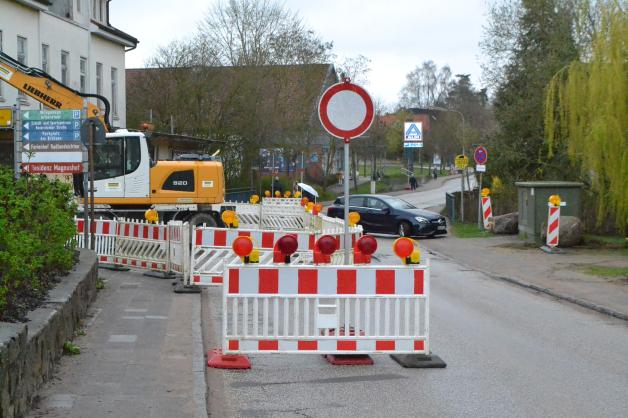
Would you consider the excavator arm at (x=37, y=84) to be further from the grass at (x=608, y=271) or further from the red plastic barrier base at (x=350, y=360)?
the red plastic barrier base at (x=350, y=360)

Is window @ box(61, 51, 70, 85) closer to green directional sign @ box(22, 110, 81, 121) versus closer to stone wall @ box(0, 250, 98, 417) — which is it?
green directional sign @ box(22, 110, 81, 121)

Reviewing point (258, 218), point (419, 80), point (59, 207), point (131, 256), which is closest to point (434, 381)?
point (59, 207)

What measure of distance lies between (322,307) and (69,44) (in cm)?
3049

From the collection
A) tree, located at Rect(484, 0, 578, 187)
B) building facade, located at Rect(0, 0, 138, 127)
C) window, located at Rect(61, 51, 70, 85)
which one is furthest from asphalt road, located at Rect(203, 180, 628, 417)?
window, located at Rect(61, 51, 70, 85)

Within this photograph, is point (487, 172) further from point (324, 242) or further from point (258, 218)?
point (324, 242)

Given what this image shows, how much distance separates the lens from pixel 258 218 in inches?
1335

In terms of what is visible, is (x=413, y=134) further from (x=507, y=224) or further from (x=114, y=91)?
(x=507, y=224)

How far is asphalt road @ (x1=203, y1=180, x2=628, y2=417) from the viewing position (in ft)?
24.5

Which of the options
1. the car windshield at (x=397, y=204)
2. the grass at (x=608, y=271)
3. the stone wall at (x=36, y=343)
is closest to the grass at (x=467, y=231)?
the car windshield at (x=397, y=204)

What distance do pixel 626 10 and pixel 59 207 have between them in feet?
46.4

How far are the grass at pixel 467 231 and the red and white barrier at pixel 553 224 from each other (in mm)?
6911

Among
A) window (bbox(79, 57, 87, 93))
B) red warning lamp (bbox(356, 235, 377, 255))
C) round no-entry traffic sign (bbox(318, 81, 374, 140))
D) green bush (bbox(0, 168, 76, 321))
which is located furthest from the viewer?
window (bbox(79, 57, 87, 93))

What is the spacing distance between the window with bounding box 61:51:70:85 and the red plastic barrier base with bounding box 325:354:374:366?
96.7 ft

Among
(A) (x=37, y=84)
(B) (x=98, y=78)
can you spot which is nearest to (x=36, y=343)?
(A) (x=37, y=84)
